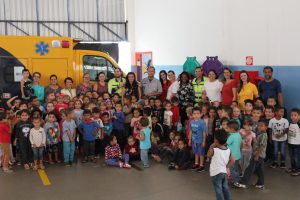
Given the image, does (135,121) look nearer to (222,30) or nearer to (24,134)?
(24,134)

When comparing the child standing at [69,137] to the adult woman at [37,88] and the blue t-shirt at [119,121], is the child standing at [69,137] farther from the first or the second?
the adult woman at [37,88]

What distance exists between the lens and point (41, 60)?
8656mm

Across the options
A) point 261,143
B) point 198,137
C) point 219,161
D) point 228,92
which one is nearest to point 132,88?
point 228,92

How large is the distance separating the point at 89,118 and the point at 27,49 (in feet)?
9.13

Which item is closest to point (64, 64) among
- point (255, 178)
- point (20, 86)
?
point (20, 86)

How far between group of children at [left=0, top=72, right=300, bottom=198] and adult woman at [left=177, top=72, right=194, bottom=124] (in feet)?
0.45

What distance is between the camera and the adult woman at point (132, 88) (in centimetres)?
833

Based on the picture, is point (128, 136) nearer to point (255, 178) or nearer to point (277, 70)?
point (255, 178)

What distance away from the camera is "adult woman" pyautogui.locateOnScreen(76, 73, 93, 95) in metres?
8.39

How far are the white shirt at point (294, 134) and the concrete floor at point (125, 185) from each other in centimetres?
60

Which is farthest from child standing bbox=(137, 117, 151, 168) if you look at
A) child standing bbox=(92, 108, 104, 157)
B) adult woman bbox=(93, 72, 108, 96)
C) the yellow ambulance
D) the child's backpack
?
the child's backpack

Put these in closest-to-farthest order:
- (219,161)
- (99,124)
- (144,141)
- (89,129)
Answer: (219,161), (144,141), (89,129), (99,124)

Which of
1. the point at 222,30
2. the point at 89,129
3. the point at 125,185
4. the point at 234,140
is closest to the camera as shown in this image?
the point at 234,140

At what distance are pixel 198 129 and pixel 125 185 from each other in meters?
1.61
